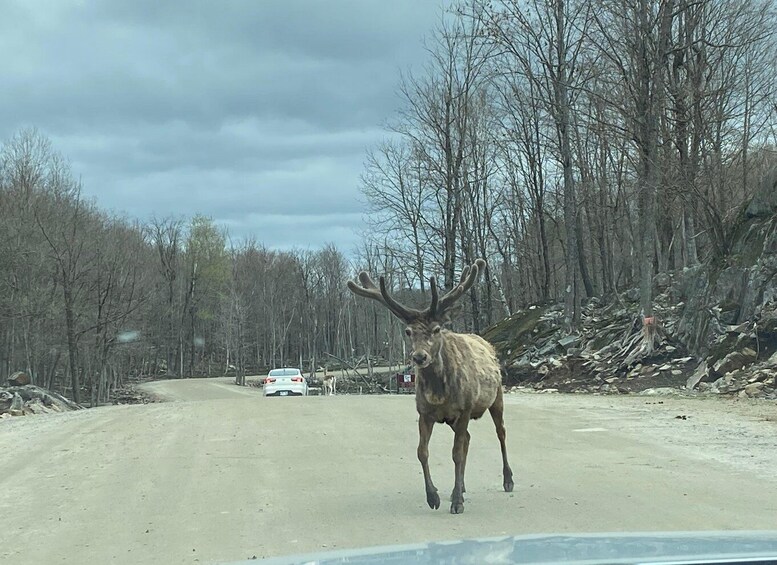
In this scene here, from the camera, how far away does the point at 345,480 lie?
11133 millimetres

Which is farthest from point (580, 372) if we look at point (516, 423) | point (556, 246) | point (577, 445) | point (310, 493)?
point (556, 246)

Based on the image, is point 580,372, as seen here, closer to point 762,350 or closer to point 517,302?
point 762,350

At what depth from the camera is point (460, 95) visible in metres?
45.0

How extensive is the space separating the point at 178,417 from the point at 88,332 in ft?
117

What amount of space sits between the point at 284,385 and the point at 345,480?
95.9 ft

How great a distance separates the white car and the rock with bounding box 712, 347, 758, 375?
22.5 metres

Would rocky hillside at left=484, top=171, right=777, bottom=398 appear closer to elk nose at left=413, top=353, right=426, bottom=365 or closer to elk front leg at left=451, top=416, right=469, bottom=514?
elk front leg at left=451, top=416, right=469, bottom=514

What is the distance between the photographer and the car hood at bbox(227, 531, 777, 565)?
2957 millimetres

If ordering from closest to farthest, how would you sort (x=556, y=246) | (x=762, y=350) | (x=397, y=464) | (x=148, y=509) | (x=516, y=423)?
(x=148, y=509), (x=397, y=464), (x=516, y=423), (x=762, y=350), (x=556, y=246)

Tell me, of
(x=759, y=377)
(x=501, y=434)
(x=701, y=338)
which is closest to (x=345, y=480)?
(x=501, y=434)

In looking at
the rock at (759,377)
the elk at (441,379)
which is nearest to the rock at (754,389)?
the rock at (759,377)

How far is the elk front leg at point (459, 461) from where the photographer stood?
873 centimetres

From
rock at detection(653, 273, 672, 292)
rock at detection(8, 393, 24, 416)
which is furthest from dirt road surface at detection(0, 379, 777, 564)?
rock at detection(653, 273, 672, 292)

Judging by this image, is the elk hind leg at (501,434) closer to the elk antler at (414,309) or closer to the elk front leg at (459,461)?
the elk front leg at (459,461)
